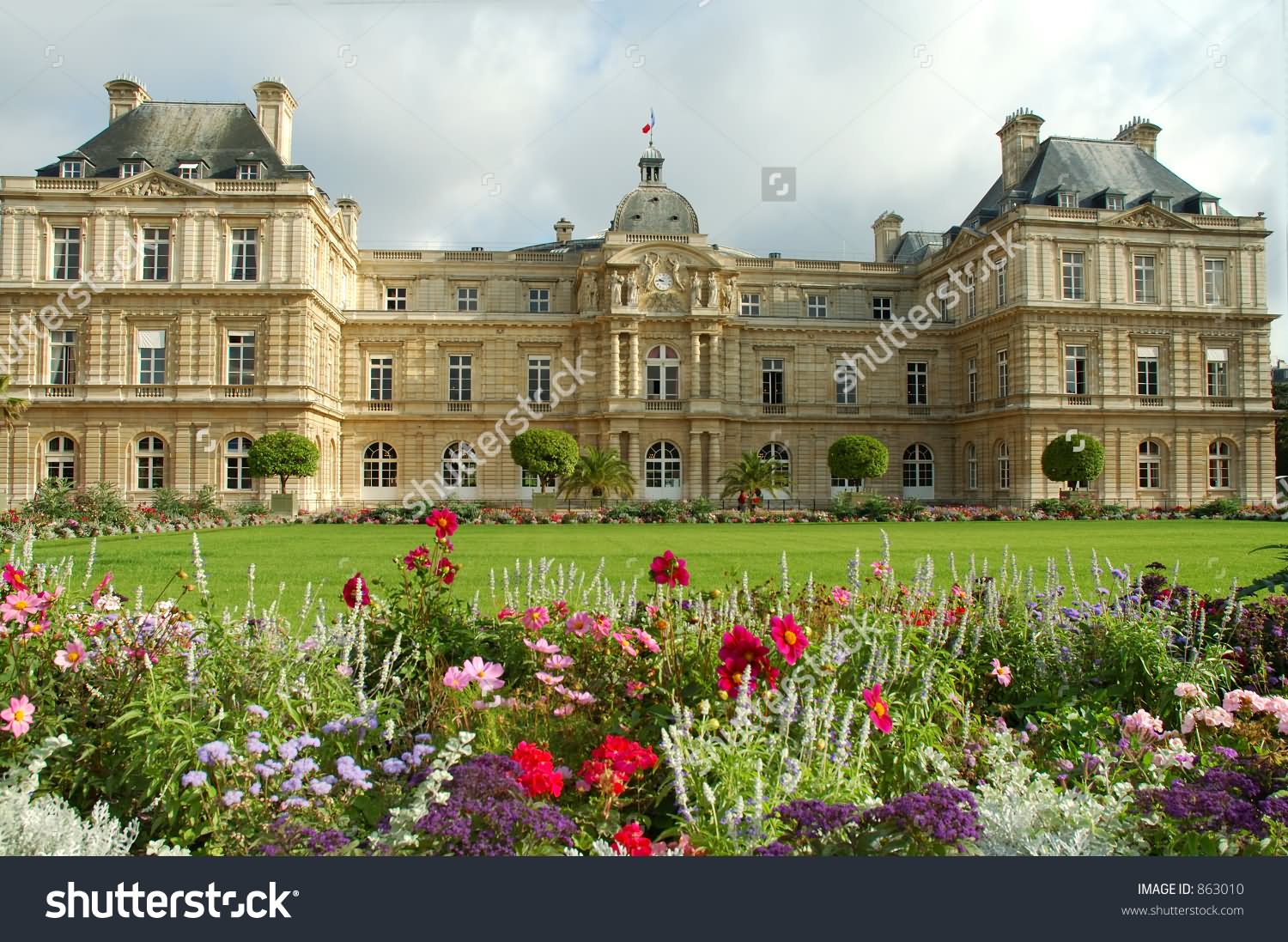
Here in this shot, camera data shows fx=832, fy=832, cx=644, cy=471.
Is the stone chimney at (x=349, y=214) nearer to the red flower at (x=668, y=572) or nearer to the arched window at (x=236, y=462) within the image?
the arched window at (x=236, y=462)

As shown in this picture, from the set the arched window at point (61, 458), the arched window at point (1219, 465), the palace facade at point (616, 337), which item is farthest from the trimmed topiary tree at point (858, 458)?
the arched window at point (61, 458)

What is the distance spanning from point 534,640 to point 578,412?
106ft

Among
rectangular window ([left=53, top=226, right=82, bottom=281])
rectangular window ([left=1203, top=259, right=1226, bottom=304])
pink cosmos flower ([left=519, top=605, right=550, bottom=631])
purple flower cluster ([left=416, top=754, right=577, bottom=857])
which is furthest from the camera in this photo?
rectangular window ([left=1203, top=259, right=1226, bottom=304])

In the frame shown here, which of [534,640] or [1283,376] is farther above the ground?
[1283,376]

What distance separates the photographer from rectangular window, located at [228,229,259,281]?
3212cm

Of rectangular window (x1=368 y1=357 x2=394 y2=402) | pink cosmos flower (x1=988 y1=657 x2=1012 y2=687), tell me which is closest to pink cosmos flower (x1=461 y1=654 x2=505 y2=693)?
pink cosmos flower (x1=988 y1=657 x2=1012 y2=687)

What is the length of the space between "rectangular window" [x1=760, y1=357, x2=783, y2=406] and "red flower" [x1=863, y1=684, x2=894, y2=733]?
35.6 m

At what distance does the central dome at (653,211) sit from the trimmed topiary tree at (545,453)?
14.3 meters

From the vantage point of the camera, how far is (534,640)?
4.89 metres

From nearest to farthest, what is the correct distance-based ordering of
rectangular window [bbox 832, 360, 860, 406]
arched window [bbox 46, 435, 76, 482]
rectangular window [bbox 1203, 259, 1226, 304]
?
arched window [bbox 46, 435, 76, 482] < rectangular window [bbox 1203, 259, 1226, 304] < rectangular window [bbox 832, 360, 860, 406]

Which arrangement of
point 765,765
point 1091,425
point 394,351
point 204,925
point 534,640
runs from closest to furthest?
point 204,925 → point 765,765 → point 534,640 → point 1091,425 → point 394,351

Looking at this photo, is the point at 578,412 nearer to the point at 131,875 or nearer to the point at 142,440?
the point at 142,440

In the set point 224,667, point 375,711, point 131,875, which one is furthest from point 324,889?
point 224,667

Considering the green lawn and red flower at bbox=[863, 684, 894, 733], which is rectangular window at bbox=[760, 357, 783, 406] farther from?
red flower at bbox=[863, 684, 894, 733]
